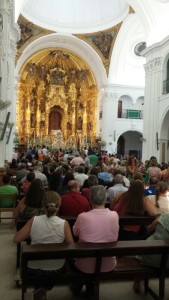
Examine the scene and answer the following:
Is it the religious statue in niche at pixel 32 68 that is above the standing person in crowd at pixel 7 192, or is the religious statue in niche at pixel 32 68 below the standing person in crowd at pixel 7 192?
A: above

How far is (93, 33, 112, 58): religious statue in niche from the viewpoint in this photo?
1067 inches

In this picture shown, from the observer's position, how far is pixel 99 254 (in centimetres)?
338

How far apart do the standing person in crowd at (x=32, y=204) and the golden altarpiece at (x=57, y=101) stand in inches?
1006

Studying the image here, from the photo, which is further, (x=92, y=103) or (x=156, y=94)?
(x=92, y=103)

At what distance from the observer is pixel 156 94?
1823cm

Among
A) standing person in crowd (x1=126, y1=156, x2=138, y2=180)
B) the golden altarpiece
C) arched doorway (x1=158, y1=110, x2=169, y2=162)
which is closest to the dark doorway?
the golden altarpiece

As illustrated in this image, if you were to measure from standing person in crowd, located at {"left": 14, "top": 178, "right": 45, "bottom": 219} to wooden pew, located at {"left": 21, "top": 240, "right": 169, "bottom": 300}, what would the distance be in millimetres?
1342

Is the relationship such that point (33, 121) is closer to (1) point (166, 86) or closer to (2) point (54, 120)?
(2) point (54, 120)

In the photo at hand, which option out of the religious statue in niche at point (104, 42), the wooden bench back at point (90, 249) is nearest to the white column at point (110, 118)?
the religious statue in niche at point (104, 42)

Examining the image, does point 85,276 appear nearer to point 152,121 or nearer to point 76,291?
point 76,291

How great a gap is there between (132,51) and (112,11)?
3.41 m

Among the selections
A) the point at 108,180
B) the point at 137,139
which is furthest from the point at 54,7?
the point at 108,180

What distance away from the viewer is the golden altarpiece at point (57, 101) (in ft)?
102

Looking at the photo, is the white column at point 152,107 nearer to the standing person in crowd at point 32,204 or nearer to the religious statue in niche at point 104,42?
the religious statue in niche at point 104,42
